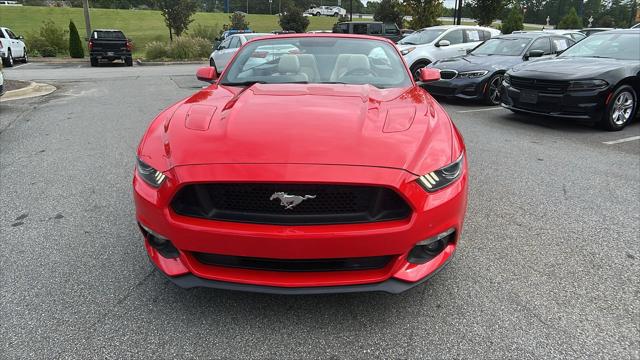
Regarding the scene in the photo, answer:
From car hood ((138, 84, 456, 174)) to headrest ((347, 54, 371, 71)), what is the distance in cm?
62

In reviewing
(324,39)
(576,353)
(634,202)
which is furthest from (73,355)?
(634,202)

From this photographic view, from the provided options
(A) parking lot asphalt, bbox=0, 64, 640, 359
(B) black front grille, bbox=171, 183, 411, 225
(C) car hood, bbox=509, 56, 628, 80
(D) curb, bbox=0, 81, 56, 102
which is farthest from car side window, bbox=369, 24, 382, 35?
(B) black front grille, bbox=171, 183, 411, 225

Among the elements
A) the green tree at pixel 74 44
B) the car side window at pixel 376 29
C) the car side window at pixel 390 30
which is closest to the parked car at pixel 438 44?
the car side window at pixel 376 29

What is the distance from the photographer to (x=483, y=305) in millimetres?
2490

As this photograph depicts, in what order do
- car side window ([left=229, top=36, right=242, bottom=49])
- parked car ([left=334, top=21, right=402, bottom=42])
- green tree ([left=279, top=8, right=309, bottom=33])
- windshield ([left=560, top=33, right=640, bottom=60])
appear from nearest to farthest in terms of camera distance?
windshield ([left=560, top=33, right=640, bottom=60]), car side window ([left=229, top=36, right=242, bottom=49]), parked car ([left=334, top=21, right=402, bottom=42]), green tree ([left=279, top=8, right=309, bottom=33])

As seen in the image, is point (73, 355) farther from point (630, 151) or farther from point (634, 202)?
point (630, 151)

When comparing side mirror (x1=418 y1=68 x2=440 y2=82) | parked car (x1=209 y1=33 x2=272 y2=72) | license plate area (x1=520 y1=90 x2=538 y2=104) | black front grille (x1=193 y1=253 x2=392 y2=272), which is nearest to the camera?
black front grille (x1=193 y1=253 x2=392 y2=272)

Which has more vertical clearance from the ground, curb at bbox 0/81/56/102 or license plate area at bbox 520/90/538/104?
license plate area at bbox 520/90/538/104

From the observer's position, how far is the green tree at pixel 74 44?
25.4 m

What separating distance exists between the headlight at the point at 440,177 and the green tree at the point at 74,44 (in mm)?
28406

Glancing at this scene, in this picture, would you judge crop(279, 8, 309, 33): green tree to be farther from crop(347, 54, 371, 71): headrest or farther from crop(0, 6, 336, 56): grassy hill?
crop(347, 54, 371, 71): headrest

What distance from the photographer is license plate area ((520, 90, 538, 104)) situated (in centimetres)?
721

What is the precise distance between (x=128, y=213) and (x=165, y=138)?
5.11 feet

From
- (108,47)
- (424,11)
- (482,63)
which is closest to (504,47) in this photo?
(482,63)
